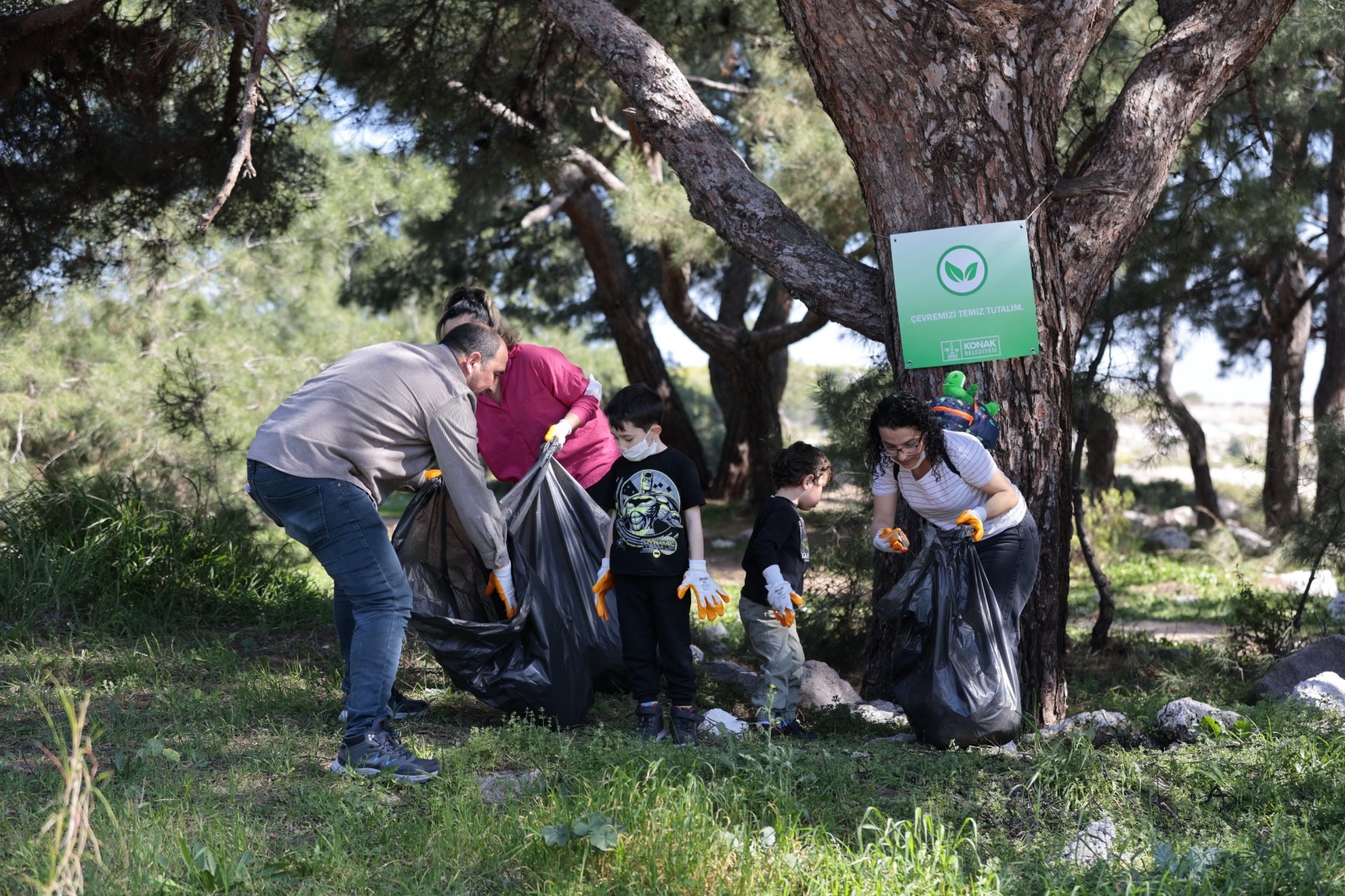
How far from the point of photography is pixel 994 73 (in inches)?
151

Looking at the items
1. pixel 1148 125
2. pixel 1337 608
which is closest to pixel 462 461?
pixel 1148 125

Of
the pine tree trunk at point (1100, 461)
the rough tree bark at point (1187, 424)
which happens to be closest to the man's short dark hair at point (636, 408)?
the rough tree bark at point (1187, 424)

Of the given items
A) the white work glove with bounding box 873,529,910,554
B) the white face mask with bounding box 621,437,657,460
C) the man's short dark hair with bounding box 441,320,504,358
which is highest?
the man's short dark hair with bounding box 441,320,504,358

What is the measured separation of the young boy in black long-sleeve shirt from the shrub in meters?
2.28

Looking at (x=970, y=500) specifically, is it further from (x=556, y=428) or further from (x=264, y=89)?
(x=264, y=89)

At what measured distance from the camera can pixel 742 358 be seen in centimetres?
1024

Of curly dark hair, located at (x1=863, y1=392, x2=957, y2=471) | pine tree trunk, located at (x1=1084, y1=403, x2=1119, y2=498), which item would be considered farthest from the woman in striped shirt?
pine tree trunk, located at (x1=1084, y1=403, x2=1119, y2=498)

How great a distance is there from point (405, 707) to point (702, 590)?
45.1 inches

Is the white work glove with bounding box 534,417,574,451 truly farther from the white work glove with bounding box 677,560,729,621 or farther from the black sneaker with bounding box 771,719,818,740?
the black sneaker with bounding box 771,719,818,740

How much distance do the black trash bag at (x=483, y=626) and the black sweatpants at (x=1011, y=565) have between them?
1340 millimetres

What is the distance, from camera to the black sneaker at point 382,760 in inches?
118

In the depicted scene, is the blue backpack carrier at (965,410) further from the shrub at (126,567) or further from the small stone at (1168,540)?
the small stone at (1168,540)

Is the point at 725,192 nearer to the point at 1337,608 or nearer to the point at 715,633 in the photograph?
the point at 715,633

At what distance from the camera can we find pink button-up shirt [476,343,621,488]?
4.24m
